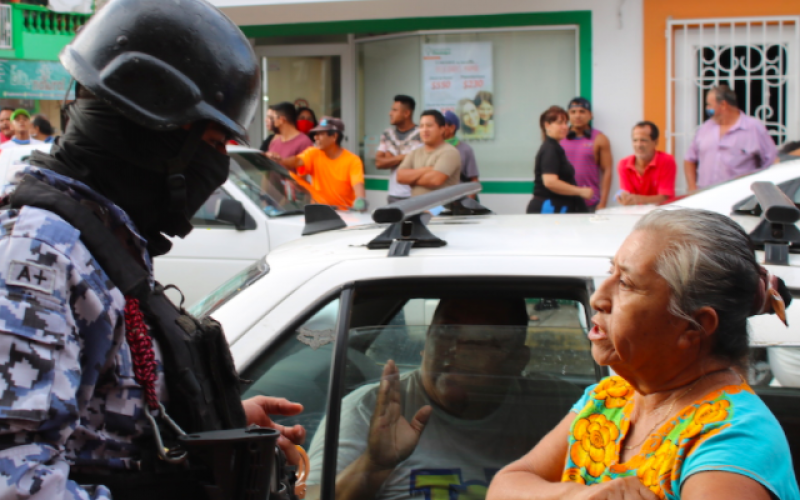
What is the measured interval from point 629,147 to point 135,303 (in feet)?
25.9

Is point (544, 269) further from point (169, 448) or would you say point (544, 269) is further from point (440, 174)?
point (440, 174)

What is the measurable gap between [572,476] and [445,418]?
23.8 inches

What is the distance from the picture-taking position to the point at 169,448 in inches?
51.1

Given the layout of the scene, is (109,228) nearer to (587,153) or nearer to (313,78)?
(587,153)

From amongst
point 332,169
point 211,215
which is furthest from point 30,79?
point 211,215

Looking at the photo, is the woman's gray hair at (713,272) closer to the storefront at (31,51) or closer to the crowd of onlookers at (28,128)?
the crowd of onlookers at (28,128)

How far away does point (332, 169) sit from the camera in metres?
7.54

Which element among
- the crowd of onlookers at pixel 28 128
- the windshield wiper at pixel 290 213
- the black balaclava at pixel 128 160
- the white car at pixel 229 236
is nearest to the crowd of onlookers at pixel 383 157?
the windshield wiper at pixel 290 213

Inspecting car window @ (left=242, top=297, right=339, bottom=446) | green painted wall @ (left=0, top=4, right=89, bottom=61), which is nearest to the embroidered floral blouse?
car window @ (left=242, top=297, right=339, bottom=446)

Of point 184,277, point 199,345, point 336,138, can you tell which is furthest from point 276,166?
point 199,345

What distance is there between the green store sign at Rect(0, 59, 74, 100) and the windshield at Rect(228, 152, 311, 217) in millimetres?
6013

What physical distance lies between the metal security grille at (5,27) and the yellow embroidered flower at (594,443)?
1204 centimetres

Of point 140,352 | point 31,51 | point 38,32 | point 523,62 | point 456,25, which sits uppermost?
point 38,32

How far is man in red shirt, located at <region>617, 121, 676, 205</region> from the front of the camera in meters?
6.89
